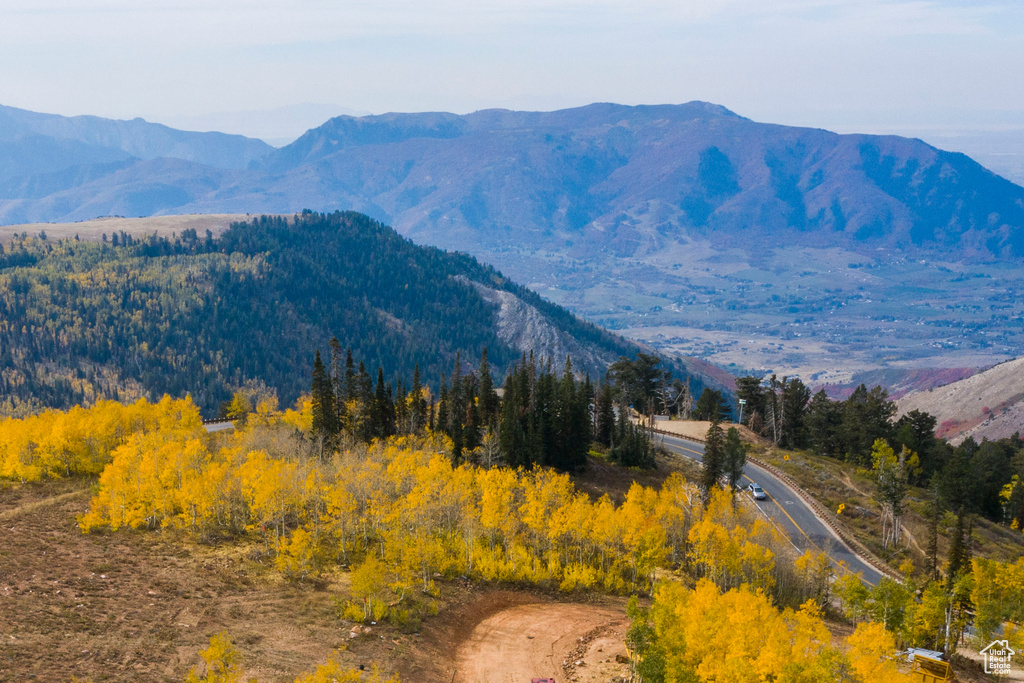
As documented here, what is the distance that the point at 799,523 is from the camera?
104 metres

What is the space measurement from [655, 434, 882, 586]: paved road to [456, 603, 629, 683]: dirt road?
34.6m

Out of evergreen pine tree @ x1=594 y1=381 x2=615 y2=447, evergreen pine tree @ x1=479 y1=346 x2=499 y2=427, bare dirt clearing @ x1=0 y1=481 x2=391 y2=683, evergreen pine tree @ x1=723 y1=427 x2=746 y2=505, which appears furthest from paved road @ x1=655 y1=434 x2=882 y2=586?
bare dirt clearing @ x1=0 y1=481 x2=391 y2=683

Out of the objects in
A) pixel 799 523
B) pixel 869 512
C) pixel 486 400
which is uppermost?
pixel 486 400

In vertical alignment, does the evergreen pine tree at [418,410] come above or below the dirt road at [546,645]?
above

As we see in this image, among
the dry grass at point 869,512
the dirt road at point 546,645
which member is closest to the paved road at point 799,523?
the dry grass at point 869,512

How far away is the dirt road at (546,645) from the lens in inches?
2454

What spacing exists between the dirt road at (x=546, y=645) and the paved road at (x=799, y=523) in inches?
1360

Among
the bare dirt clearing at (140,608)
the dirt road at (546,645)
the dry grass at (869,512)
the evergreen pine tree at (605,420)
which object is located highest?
the evergreen pine tree at (605,420)

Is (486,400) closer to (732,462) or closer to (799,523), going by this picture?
(732,462)

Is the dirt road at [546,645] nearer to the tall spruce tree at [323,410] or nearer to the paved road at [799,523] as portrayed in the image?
the paved road at [799,523]

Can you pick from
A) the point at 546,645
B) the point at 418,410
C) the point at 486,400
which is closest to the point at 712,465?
the point at 486,400

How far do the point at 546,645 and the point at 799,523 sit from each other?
5151 cm

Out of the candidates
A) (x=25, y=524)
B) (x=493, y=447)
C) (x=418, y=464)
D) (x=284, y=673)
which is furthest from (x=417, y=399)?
(x=284, y=673)

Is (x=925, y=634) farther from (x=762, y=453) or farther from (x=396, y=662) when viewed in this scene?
(x=762, y=453)
